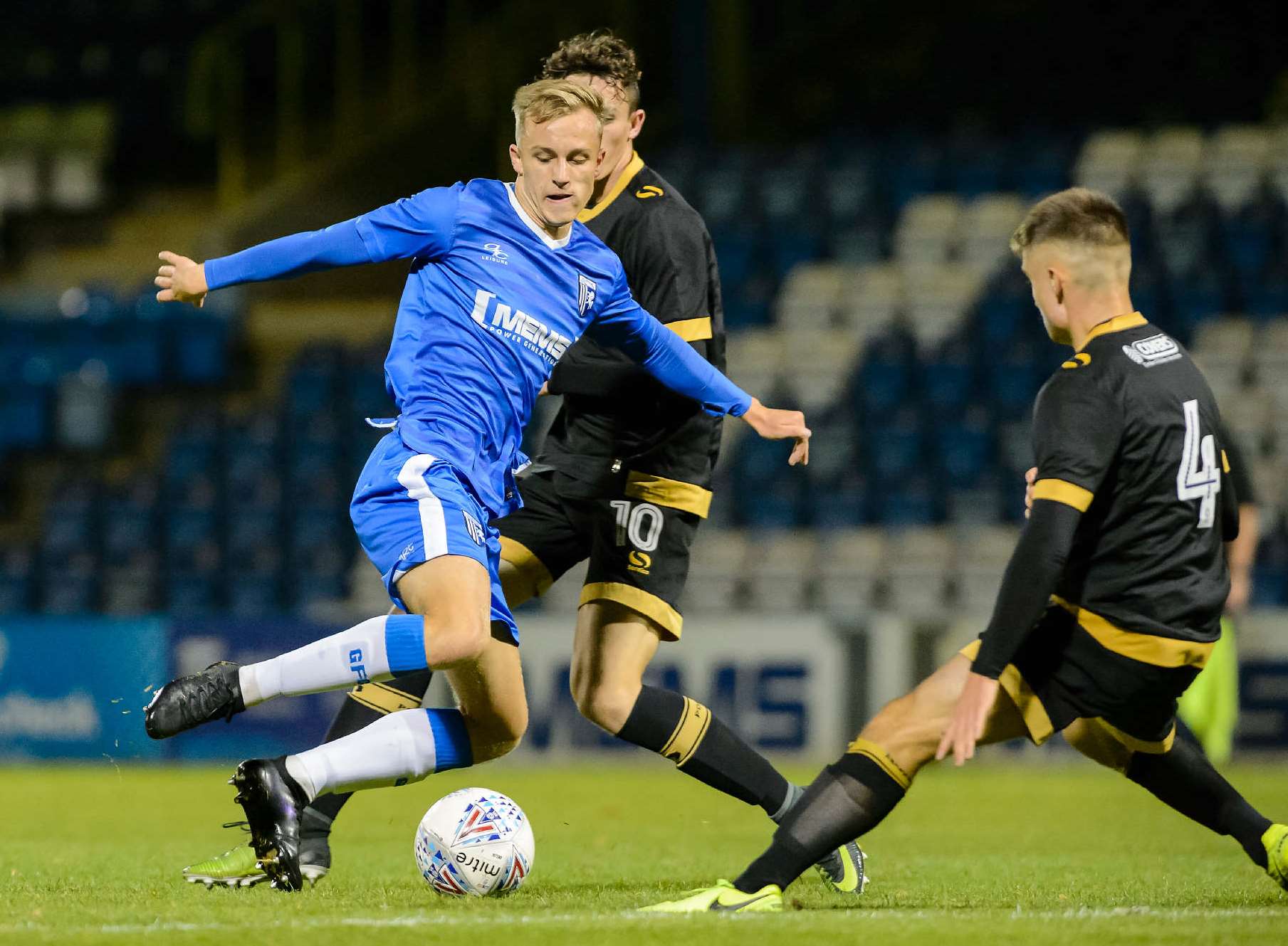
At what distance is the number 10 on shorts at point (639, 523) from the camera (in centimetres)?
525

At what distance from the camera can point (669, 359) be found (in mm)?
4980

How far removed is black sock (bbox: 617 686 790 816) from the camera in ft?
16.4

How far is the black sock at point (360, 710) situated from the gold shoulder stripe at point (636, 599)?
54cm

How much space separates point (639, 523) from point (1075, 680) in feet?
5.09

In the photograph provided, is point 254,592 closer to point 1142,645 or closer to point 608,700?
point 608,700

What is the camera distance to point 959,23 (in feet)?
58.7

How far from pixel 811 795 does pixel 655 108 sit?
1447cm

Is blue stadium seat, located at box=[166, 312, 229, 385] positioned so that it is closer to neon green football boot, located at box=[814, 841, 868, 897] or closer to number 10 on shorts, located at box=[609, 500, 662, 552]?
number 10 on shorts, located at box=[609, 500, 662, 552]

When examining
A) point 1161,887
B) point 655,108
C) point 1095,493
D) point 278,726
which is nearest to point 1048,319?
point 1095,493

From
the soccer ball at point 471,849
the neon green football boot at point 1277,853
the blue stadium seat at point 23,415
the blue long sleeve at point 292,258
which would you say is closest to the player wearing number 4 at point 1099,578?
the neon green football boot at point 1277,853

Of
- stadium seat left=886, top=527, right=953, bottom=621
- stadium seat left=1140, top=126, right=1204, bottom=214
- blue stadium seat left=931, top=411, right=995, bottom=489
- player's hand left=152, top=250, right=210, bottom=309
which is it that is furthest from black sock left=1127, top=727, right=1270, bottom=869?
stadium seat left=1140, top=126, right=1204, bottom=214

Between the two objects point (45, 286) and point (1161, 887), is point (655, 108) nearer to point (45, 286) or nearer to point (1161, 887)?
point (45, 286)

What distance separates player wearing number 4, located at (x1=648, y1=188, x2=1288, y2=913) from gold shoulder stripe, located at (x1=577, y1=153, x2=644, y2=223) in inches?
61.2

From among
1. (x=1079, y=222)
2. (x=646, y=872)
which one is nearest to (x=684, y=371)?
(x=1079, y=222)
